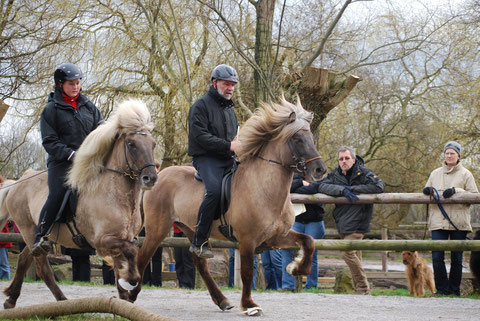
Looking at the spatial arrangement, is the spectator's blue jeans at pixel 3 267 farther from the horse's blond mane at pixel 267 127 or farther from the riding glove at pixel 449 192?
the riding glove at pixel 449 192

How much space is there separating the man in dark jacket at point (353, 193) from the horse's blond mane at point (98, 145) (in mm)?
4225

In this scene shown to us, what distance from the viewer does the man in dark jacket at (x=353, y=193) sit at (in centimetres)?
966

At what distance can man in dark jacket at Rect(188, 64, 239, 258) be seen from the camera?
684cm

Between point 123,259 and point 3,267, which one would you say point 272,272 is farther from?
point 3,267

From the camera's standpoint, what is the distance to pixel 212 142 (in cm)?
689

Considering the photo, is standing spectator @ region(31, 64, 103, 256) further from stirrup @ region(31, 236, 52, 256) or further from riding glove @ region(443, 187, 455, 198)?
riding glove @ region(443, 187, 455, 198)

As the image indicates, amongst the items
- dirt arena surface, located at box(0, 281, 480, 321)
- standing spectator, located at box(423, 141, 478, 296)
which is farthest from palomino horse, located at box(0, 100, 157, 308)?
standing spectator, located at box(423, 141, 478, 296)

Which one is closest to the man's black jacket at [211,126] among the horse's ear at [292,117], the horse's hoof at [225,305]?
the horse's ear at [292,117]

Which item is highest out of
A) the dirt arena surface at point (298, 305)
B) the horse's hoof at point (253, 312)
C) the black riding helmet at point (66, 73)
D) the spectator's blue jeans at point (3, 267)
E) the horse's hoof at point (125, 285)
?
the black riding helmet at point (66, 73)

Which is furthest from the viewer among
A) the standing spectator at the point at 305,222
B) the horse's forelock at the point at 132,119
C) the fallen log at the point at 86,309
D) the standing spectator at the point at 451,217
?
the standing spectator at the point at 305,222

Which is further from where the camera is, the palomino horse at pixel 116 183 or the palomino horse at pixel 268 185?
the palomino horse at pixel 268 185

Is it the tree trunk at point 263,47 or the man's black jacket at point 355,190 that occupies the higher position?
the tree trunk at point 263,47

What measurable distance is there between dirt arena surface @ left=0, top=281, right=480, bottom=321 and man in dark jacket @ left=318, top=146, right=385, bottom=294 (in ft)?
2.84

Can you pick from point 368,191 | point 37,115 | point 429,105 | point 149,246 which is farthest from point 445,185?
point 429,105
